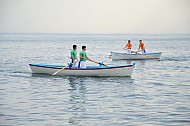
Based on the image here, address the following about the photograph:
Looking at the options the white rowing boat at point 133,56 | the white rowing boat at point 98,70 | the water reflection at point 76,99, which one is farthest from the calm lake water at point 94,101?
the white rowing boat at point 133,56

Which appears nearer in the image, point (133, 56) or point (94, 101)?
point (94, 101)

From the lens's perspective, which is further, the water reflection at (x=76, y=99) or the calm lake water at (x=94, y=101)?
the water reflection at (x=76, y=99)

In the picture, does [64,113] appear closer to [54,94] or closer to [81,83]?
[54,94]

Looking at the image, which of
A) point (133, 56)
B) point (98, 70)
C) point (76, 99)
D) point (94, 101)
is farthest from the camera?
point (133, 56)

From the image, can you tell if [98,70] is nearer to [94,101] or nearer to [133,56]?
[94,101]

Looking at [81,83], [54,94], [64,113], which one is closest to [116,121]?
[64,113]

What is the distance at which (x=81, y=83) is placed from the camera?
21281 millimetres

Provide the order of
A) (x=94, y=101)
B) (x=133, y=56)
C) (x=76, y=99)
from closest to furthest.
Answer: (x=94, y=101), (x=76, y=99), (x=133, y=56)

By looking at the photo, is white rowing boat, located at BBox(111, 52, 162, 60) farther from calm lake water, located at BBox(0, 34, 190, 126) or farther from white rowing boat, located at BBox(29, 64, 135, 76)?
white rowing boat, located at BBox(29, 64, 135, 76)

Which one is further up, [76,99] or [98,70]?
[98,70]

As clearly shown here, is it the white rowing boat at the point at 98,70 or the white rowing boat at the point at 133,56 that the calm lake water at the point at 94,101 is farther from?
the white rowing boat at the point at 133,56

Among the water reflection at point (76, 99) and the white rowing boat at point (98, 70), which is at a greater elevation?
the white rowing boat at point (98, 70)

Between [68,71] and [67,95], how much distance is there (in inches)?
253

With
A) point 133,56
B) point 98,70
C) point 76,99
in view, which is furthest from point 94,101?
point 133,56
